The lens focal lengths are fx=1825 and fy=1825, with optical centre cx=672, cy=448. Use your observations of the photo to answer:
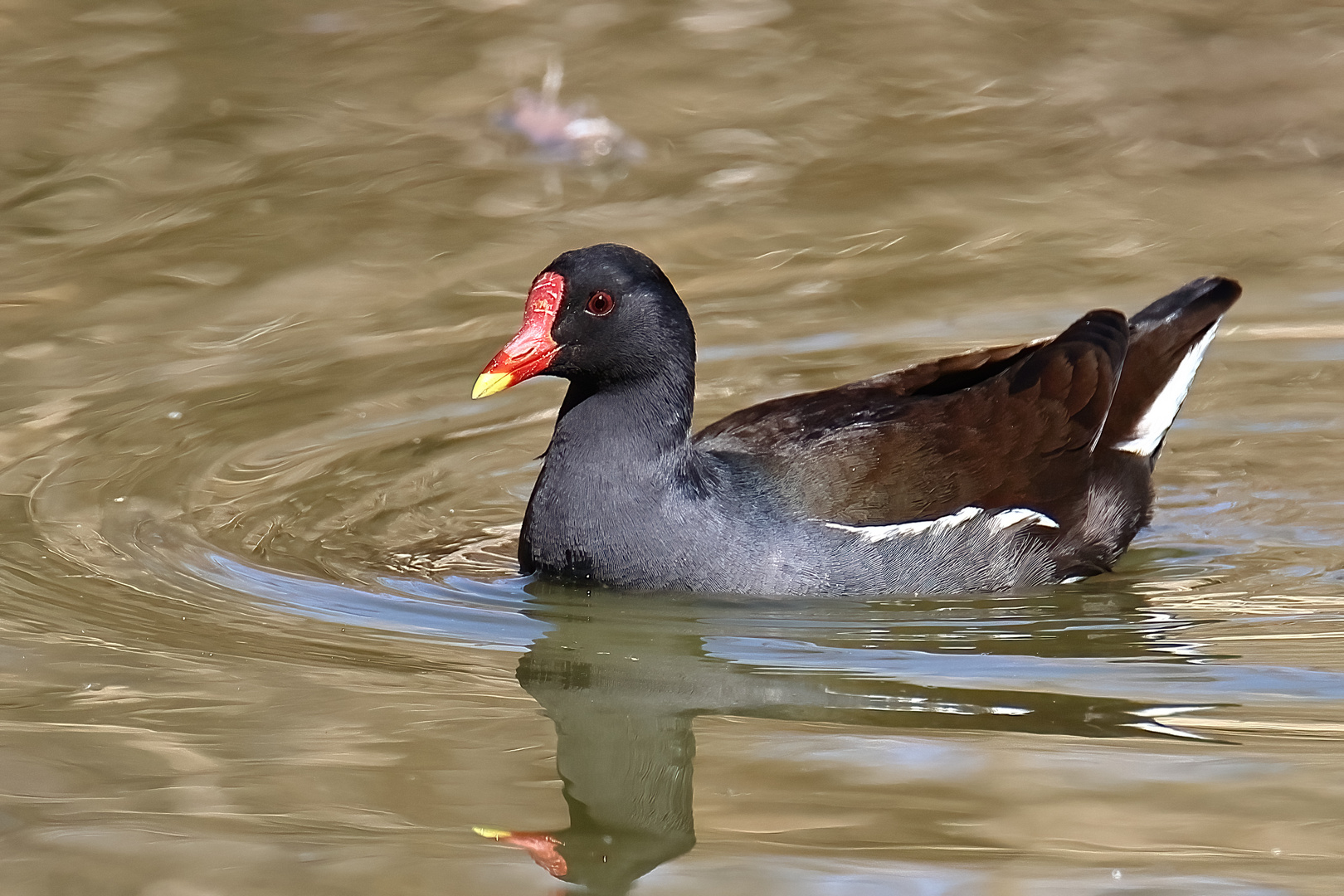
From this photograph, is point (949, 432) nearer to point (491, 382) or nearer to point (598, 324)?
point (598, 324)

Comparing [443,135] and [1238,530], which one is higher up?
[443,135]

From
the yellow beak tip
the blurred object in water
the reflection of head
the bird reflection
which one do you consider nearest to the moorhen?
the yellow beak tip

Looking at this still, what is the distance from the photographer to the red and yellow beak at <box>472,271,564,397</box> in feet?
14.6

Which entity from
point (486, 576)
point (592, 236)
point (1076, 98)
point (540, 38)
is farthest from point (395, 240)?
point (1076, 98)

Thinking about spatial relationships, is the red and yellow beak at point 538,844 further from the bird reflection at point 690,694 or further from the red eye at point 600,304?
the red eye at point 600,304

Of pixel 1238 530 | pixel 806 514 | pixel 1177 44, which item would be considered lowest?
pixel 1238 530

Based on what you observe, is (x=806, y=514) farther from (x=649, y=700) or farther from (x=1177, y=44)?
(x=1177, y=44)

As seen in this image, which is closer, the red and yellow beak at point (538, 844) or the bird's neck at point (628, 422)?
the red and yellow beak at point (538, 844)

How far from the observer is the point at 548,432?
6.03 m

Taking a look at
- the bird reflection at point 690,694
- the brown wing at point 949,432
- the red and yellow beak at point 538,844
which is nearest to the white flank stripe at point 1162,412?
the brown wing at point 949,432

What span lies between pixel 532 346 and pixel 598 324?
18 centimetres

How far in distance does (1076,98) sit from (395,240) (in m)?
3.49

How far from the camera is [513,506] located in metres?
5.50

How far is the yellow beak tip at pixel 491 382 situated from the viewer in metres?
4.42
